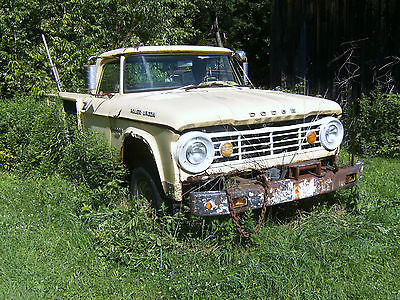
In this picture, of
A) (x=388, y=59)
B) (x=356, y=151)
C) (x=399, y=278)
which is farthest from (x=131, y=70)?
(x=388, y=59)

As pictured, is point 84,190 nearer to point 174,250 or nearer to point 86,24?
point 174,250

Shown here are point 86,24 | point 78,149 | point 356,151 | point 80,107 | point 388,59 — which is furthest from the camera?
point 86,24

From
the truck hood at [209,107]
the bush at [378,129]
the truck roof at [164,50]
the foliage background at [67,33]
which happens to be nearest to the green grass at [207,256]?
the truck hood at [209,107]

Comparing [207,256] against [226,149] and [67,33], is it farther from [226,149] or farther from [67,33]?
[67,33]

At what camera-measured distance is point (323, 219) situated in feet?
13.5

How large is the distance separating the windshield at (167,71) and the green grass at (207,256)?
1.48m

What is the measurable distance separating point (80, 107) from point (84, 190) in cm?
162

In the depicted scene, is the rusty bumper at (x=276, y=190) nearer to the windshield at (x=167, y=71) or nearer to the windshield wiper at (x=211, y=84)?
the windshield wiper at (x=211, y=84)

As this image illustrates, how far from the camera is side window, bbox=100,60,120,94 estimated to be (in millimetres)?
5043

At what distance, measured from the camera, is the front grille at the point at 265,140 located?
373 cm

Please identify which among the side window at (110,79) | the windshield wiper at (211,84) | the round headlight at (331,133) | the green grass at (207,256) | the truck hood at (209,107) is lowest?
the green grass at (207,256)

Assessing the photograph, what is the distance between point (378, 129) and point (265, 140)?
386 centimetres

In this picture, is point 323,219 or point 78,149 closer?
point 323,219

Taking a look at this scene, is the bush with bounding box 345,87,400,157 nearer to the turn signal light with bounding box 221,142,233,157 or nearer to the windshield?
the windshield
